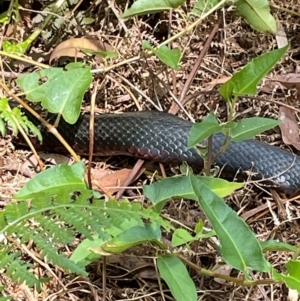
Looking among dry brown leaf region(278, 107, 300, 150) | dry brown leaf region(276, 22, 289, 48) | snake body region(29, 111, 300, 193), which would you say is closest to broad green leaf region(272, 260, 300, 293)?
snake body region(29, 111, 300, 193)

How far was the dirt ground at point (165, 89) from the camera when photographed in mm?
2438

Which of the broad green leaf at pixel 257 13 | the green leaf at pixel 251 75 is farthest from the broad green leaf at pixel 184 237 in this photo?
the broad green leaf at pixel 257 13

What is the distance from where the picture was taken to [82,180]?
2.22 metres

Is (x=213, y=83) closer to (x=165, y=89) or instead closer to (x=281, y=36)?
(x=165, y=89)

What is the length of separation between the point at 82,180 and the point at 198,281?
0.61m

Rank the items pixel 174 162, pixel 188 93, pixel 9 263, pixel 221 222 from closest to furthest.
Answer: pixel 9 263 → pixel 221 222 → pixel 174 162 → pixel 188 93

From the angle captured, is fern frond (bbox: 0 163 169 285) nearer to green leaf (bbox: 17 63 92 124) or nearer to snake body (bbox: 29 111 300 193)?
green leaf (bbox: 17 63 92 124)

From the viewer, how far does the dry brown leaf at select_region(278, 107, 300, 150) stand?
299 cm

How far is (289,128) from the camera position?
301cm

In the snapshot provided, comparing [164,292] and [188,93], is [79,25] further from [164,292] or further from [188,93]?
[164,292]

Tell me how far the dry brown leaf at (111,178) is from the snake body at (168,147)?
4.1 inches

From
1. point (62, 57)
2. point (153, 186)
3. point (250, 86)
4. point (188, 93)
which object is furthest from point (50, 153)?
point (250, 86)

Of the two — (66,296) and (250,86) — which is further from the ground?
(250,86)

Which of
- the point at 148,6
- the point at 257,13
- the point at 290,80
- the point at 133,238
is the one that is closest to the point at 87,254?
the point at 133,238
